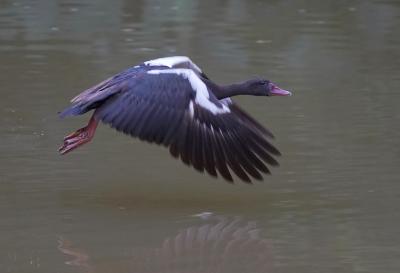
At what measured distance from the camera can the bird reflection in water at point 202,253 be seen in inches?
303

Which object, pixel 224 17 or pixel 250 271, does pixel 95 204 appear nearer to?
pixel 250 271

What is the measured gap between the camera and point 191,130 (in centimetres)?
870

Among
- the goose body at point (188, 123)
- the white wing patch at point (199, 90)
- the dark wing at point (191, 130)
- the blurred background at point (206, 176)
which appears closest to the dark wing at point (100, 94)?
the goose body at point (188, 123)

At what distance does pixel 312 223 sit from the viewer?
846 cm

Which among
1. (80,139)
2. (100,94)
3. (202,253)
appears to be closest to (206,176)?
(80,139)

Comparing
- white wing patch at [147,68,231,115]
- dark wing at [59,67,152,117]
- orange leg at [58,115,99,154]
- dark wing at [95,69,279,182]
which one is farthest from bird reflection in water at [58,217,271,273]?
orange leg at [58,115,99,154]

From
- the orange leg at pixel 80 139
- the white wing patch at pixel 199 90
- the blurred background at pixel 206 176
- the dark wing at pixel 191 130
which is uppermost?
the white wing patch at pixel 199 90

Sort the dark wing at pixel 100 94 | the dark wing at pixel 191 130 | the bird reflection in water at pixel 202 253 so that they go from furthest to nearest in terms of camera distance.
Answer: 1. the dark wing at pixel 100 94
2. the dark wing at pixel 191 130
3. the bird reflection in water at pixel 202 253

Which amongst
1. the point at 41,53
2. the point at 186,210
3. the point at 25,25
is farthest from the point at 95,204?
the point at 25,25

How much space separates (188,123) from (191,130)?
0.18 feet

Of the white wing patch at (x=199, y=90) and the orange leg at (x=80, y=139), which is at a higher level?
the white wing patch at (x=199, y=90)

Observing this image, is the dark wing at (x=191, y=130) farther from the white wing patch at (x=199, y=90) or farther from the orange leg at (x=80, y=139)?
the orange leg at (x=80, y=139)

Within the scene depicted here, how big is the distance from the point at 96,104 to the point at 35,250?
145 cm

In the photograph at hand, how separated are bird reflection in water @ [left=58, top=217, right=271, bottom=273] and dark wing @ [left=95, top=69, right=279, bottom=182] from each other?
16.4 inches
